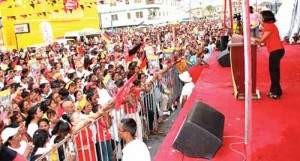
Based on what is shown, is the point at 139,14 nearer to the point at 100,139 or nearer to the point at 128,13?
the point at 128,13

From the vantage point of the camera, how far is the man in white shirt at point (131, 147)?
12.6 ft

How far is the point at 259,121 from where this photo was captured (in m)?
5.16

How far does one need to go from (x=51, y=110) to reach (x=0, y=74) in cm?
479

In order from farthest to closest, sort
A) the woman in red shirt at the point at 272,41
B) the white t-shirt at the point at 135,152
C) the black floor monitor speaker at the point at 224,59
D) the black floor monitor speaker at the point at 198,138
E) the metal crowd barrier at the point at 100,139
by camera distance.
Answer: the black floor monitor speaker at the point at 224,59, the woman in red shirt at the point at 272,41, the metal crowd barrier at the point at 100,139, the black floor monitor speaker at the point at 198,138, the white t-shirt at the point at 135,152

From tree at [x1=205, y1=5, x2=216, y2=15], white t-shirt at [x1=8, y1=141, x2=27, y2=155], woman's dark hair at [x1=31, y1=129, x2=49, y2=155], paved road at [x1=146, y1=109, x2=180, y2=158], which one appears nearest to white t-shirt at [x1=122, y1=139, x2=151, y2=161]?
woman's dark hair at [x1=31, y1=129, x2=49, y2=155]

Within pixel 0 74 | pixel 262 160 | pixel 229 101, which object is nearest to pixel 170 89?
pixel 229 101

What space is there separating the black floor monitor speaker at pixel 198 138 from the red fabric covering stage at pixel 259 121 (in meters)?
0.09

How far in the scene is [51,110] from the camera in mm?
5391

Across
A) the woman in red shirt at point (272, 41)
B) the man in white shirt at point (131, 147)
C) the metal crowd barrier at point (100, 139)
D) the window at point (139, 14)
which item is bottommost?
the metal crowd barrier at point (100, 139)

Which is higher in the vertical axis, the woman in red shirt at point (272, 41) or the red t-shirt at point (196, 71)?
the woman in red shirt at point (272, 41)

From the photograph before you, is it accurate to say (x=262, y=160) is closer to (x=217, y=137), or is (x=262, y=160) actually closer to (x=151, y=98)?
(x=217, y=137)

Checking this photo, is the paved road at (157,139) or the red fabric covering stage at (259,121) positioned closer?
the red fabric covering stage at (259,121)

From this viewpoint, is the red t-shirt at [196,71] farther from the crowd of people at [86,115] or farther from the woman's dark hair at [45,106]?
the woman's dark hair at [45,106]

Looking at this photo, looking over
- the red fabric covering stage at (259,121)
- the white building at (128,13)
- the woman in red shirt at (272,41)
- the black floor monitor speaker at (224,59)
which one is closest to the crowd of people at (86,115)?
the red fabric covering stage at (259,121)
